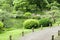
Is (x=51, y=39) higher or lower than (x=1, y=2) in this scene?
lower

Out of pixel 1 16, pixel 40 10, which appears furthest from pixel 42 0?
pixel 1 16

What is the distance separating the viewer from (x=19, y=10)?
1517 inches

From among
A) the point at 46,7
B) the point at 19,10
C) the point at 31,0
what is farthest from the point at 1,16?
the point at 46,7

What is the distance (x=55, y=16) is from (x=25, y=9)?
23.4 feet

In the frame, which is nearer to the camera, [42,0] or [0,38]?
[0,38]

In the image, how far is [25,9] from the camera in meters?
38.8

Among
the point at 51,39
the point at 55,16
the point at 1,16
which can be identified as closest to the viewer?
the point at 51,39

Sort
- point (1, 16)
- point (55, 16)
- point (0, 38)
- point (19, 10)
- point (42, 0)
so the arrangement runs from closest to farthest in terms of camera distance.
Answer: point (0, 38) < point (1, 16) < point (55, 16) < point (19, 10) < point (42, 0)

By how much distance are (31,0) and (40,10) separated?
10.1 feet

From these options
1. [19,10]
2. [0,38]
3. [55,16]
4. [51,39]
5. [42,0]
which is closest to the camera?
[51,39]

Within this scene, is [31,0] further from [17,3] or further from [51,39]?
[51,39]

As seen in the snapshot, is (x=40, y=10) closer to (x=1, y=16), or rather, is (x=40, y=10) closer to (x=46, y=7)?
(x=46, y=7)

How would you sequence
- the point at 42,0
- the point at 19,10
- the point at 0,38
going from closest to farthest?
the point at 0,38, the point at 19,10, the point at 42,0

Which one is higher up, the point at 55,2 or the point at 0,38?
the point at 55,2
